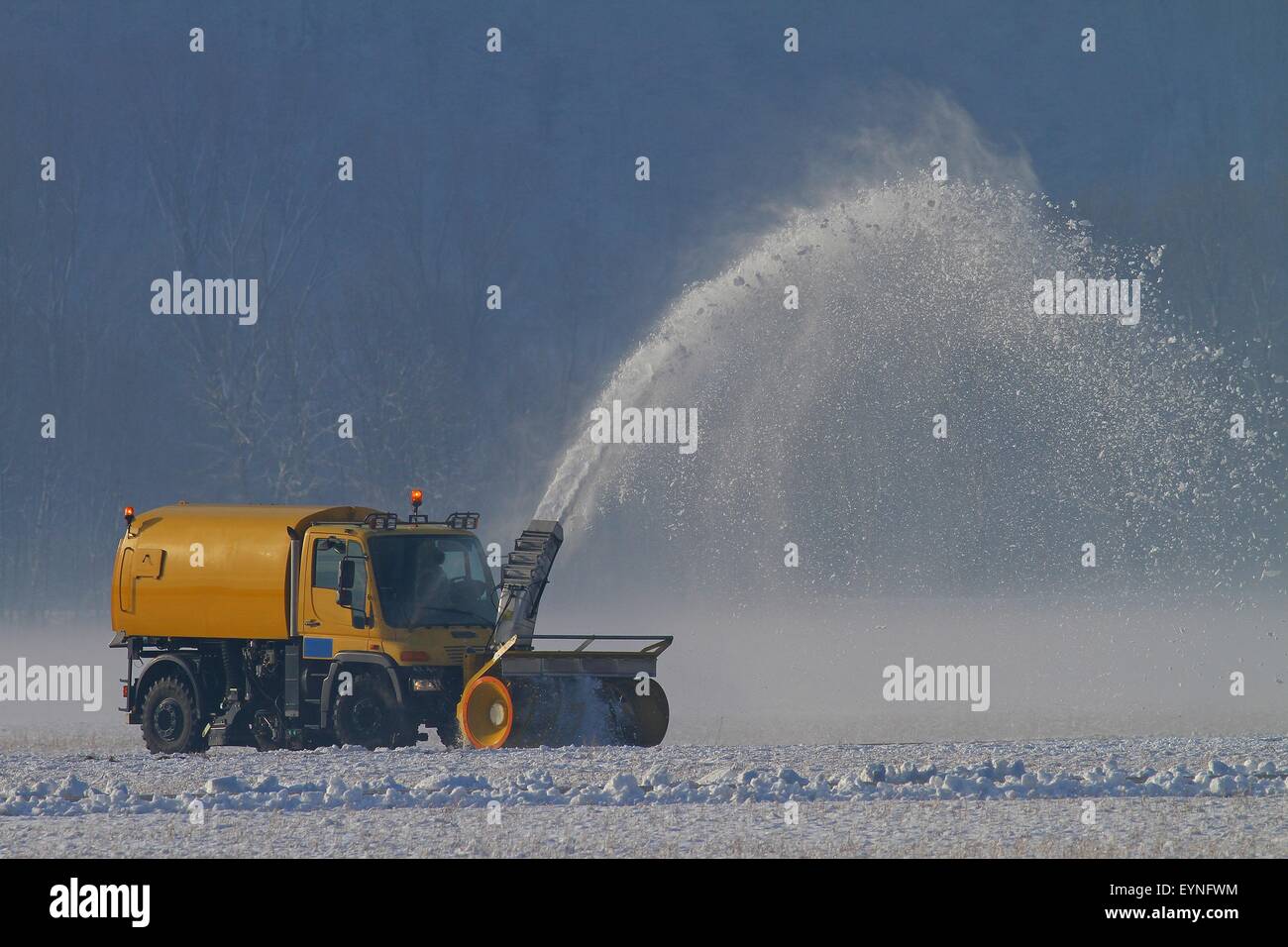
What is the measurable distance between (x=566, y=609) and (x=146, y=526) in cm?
4775

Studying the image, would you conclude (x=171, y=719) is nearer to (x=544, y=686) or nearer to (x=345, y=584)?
(x=345, y=584)

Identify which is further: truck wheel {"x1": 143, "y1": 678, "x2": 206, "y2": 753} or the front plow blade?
truck wheel {"x1": 143, "y1": 678, "x2": 206, "y2": 753}

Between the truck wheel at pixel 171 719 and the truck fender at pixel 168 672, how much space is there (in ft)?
0.23

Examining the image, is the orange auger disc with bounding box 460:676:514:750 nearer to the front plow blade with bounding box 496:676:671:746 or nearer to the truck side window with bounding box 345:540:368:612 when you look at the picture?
the front plow blade with bounding box 496:676:671:746

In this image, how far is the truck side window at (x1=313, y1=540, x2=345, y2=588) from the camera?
83.3ft

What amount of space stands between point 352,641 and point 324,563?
102 centimetres

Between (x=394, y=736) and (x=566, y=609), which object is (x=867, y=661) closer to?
(x=394, y=736)

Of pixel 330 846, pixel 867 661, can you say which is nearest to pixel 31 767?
pixel 330 846

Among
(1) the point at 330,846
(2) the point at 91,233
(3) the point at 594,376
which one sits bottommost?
(1) the point at 330,846

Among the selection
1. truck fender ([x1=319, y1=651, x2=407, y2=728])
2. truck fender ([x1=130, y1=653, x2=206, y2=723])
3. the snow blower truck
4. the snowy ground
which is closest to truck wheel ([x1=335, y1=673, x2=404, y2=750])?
the snow blower truck

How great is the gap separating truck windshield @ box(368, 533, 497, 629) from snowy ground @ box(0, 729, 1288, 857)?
185 cm

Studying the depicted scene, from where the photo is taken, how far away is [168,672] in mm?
26484

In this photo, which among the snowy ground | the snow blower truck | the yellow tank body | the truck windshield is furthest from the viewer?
the yellow tank body

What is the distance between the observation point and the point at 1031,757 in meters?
23.1
